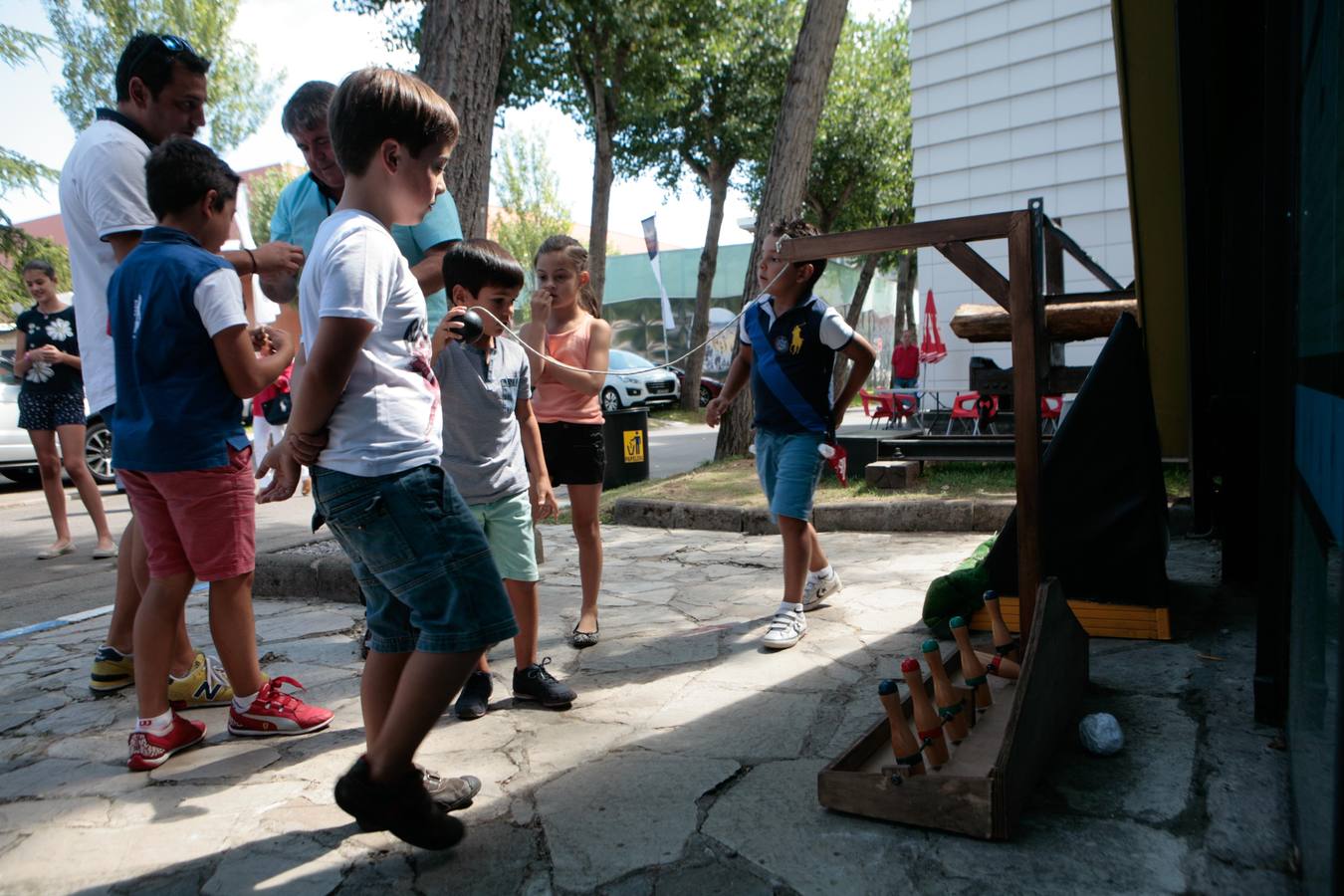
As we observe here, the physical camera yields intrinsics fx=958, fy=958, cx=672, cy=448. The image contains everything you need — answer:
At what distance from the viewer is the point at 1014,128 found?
1056 centimetres

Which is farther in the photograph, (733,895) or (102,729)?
(102,729)

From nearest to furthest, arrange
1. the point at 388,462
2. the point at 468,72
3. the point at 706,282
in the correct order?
the point at 388,462
the point at 468,72
the point at 706,282

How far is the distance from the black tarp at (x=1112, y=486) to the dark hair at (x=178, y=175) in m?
2.77

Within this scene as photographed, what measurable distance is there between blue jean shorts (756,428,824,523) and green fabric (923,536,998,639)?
58 cm

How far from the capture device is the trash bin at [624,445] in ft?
30.9

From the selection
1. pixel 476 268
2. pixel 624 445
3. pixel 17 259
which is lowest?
pixel 624 445

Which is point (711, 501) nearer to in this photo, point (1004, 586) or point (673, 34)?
point (1004, 586)

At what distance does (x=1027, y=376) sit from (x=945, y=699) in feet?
3.17

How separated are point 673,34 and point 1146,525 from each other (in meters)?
16.8

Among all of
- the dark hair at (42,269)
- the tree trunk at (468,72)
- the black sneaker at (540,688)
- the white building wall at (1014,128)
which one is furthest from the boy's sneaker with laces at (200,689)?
the white building wall at (1014,128)

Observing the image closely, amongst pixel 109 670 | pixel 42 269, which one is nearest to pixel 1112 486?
pixel 109 670

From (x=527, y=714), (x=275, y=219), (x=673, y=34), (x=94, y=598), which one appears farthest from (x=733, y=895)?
(x=673, y=34)

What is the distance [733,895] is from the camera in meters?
1.93

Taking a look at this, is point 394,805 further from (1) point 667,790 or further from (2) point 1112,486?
(2) point 1112,486
